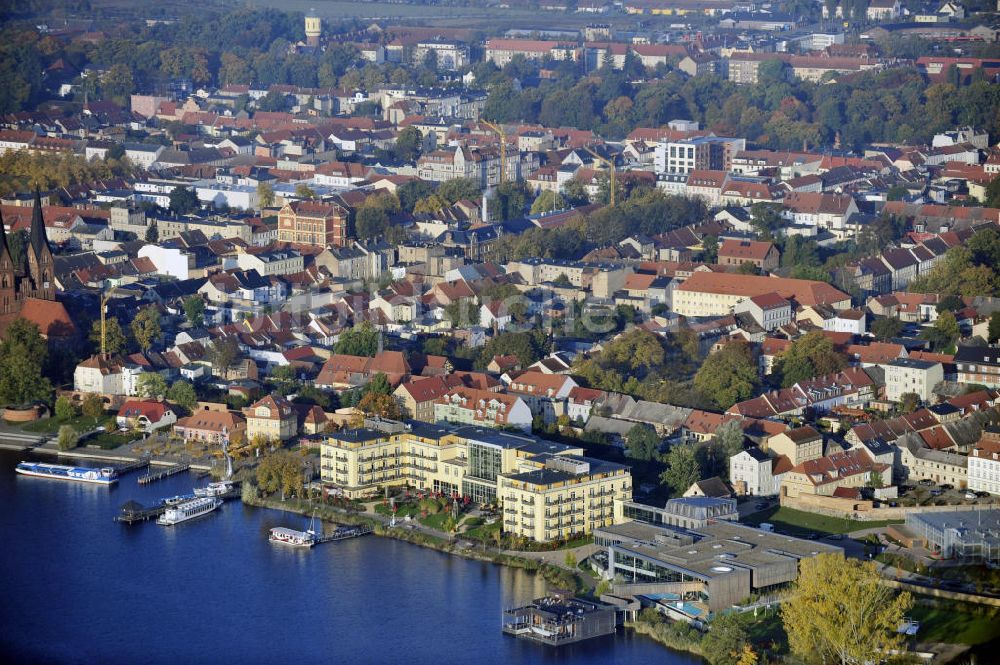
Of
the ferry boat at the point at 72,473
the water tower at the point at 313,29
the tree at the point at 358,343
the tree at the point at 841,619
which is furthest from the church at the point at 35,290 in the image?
the water tower at the point at 313,29

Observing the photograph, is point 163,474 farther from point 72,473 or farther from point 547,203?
point 547,203

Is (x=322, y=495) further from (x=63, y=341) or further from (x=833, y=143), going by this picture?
(x=833, y=143)

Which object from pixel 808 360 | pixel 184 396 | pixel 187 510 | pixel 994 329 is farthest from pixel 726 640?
pixel 994 329

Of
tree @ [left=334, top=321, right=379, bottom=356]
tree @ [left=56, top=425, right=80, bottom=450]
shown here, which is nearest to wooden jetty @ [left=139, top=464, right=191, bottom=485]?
tree @ [left=56, top=425, right=80, bottom=450]

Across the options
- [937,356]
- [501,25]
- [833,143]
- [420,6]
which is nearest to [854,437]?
[937,356]

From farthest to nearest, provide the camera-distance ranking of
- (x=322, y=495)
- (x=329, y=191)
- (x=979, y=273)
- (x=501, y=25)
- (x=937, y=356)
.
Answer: (x=501, y=25) < (x=329, y=191) < (x=979, y=273) < (x=937, y=356) < (x=322, y=495)

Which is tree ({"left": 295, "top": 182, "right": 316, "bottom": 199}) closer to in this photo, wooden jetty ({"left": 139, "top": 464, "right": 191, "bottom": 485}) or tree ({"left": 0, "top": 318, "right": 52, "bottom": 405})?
tree ({"left": 0, "top": 318, "right": 52, "bottom": 405})

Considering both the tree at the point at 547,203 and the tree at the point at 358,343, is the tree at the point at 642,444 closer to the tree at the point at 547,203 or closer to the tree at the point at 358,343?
the tree at the point at 358,343
